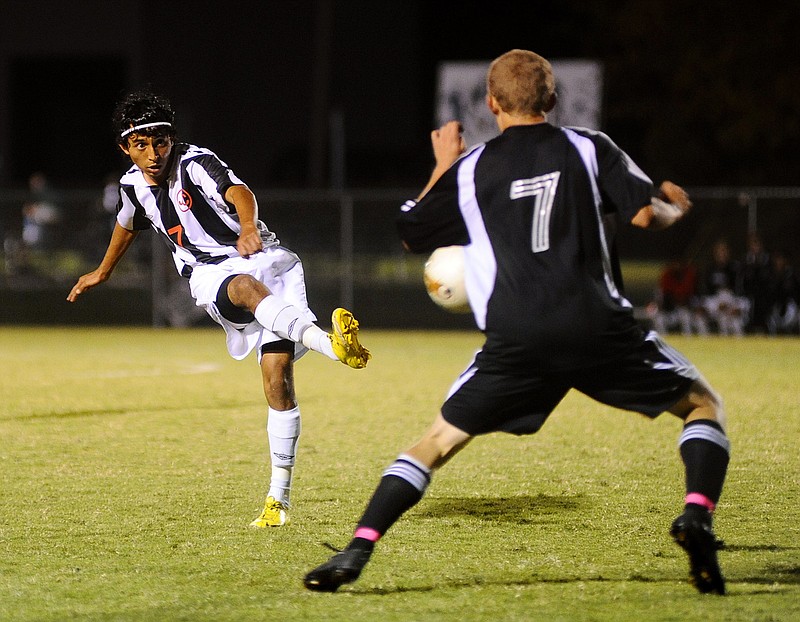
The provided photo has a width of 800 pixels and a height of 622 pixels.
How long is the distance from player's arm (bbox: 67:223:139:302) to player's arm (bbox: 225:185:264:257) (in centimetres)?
93

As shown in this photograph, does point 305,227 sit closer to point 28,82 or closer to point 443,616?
point 443,616

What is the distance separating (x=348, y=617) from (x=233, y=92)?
3776cm

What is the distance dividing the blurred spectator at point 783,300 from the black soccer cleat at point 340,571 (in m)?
14.4

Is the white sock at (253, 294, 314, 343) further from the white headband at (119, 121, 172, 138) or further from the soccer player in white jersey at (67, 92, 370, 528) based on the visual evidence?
the white headband at (119, 121, 172, 138)

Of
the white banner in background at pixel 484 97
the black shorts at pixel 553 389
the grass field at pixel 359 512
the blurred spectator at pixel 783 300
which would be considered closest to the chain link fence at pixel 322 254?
the blurred spectator at pixel 783 300

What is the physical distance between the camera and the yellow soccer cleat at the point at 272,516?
225 inches

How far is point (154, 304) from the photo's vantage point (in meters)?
21.3

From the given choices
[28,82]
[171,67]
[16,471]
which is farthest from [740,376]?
[28,82]

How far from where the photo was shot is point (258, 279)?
234 inches

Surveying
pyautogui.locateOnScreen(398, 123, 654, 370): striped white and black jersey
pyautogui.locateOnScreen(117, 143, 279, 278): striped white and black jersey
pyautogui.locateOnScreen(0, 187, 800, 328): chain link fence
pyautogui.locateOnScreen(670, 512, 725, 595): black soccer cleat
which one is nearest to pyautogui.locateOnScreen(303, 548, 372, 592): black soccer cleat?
pyautogui.locateOnScreen(398, 123, 654, 370): striped white and black jersey

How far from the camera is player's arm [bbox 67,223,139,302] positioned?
648 cm

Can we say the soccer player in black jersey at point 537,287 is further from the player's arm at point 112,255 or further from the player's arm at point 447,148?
the player's arm at point 112,255

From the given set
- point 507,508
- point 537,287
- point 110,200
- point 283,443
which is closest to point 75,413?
point 283,443

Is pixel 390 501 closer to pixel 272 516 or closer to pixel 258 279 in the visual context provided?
pixel 272 516
